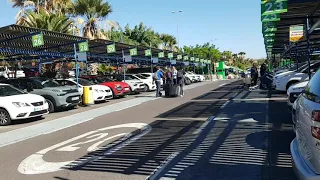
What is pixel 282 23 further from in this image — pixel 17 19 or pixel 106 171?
pixel 17 19

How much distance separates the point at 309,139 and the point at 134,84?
20.1m

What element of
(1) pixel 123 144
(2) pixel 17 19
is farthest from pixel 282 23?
(2) pixel 17 19

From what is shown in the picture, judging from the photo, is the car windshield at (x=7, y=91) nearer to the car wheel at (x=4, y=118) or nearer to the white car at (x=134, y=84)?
the car wheel at (x=4, y=118)

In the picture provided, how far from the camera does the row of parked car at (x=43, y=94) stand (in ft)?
37.7

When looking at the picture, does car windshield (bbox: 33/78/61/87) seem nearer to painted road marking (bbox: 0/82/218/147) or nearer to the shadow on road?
painted road marking (bbox: 0/82/218/147)

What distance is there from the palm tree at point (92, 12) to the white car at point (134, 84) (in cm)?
1030

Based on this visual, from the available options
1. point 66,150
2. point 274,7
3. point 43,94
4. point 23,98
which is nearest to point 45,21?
point 43,94

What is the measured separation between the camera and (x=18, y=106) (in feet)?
37.7

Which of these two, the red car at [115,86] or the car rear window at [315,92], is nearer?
the car rear window at [315,92]

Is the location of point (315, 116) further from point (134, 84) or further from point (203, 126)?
point (134, 84)

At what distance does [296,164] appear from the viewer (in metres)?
3.67

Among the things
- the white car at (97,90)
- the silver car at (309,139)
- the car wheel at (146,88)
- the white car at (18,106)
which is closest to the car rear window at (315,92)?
the silver car at (309,139)

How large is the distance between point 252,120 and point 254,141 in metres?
2.60

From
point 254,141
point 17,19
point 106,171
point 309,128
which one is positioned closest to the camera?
point 309,128
